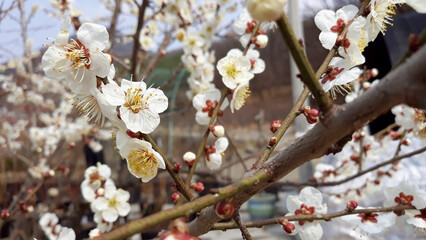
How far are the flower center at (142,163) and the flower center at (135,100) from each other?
7 cm

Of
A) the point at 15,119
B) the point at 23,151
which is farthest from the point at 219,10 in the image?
the point at 15,119

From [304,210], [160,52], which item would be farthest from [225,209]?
[160,52]

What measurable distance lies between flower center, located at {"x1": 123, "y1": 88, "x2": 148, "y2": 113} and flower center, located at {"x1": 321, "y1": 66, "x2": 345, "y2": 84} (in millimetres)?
269

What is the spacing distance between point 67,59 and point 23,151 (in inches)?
116

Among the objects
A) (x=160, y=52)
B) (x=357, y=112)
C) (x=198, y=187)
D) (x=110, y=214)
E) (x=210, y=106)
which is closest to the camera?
(x=357, y=112)

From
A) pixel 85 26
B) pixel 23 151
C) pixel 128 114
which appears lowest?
pixel 23 151

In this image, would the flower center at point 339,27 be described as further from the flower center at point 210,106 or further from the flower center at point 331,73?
the flower center at point 210,106

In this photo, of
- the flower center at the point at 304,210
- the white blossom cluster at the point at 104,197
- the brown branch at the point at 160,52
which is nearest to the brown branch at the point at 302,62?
the flower center at the point at 304,210

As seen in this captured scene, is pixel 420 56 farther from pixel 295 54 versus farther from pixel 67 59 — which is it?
pixel 67 59

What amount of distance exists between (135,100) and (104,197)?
601mm

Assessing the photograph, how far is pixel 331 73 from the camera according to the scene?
47cm

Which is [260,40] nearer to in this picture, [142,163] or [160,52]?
[142,163]

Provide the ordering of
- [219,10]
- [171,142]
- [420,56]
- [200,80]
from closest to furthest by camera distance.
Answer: [420,56] → [200,80] → [219,10] → [171,142]

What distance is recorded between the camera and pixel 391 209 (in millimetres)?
534
